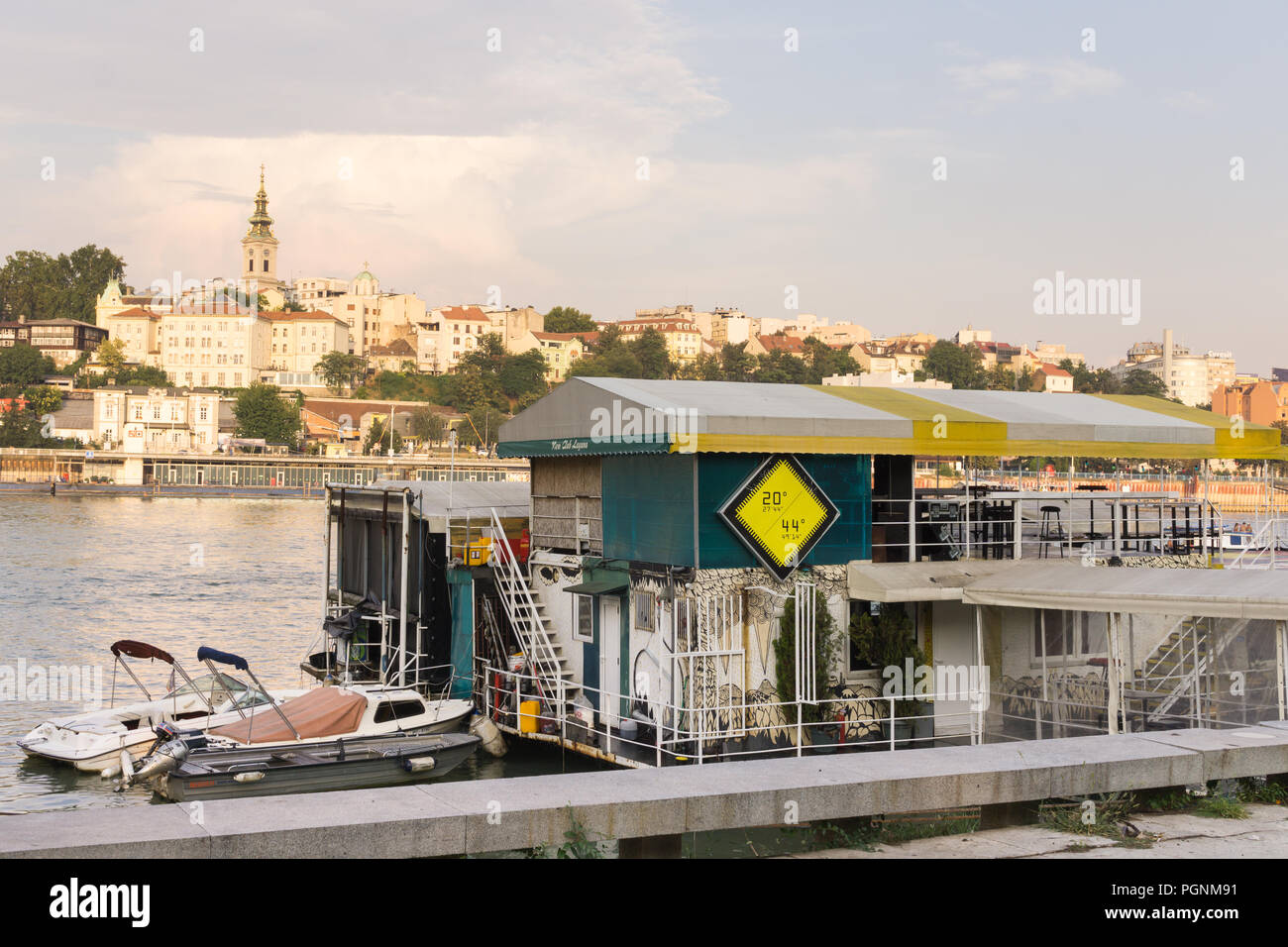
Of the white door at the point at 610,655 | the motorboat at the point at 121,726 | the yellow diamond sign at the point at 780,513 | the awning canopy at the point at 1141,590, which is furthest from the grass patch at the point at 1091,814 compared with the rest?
the motorboat at the point at 121,726

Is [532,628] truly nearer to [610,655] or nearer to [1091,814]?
[610,655]

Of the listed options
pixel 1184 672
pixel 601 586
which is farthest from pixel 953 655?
pixel 601 586

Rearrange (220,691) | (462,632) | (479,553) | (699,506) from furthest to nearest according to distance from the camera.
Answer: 1. (220,691)
2. (462,632)
3. (479,553)
4. (699,506)

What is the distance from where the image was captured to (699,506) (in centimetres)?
2078

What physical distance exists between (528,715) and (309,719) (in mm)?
4222

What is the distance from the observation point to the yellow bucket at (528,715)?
2547 cm

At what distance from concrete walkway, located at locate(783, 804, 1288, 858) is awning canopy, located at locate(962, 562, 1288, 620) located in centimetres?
789

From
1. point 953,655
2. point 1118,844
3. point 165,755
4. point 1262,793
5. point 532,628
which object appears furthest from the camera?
point 532,628

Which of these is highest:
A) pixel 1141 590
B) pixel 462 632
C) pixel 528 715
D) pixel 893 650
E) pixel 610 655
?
pixel 1141 590

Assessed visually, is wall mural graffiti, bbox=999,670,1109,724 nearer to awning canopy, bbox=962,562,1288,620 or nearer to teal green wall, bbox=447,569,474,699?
awning canopy, bbox=962,562,1288,620

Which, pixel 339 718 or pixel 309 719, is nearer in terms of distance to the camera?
pixel 309 719
